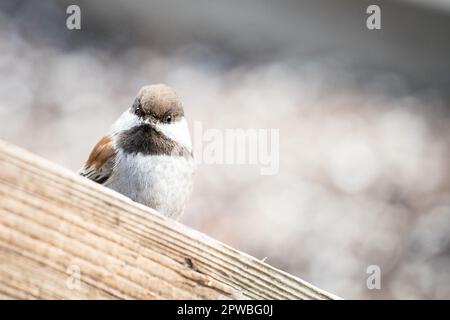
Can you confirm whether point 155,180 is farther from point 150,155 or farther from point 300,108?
point 300,108

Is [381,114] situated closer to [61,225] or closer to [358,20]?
[358,20]

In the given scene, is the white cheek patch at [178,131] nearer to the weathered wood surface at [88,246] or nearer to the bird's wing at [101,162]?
the bird's wing at [101,162]

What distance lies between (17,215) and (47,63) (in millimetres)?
1050

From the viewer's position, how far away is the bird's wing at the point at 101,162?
94.1 inches

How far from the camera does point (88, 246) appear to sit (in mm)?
1291

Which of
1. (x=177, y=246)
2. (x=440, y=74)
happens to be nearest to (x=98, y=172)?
(x=177, y=246)

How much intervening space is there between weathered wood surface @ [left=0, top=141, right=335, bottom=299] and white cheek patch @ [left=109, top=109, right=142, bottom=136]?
1.13 meters

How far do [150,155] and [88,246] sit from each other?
1.10 metres

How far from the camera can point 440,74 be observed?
2799 mm

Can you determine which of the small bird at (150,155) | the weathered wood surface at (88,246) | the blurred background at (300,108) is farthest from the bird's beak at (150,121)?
the weathered wood surface at (88,246)

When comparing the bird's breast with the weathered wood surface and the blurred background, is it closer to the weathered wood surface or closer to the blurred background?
the blurred background

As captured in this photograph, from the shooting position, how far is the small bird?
2299 mm

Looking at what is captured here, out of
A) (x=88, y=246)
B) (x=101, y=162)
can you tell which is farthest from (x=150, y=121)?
(x=88, y=246)

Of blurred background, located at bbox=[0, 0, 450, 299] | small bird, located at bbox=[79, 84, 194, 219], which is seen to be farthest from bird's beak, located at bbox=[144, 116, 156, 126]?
blurred background, located at bbox=[0, 0, 450, 299]
